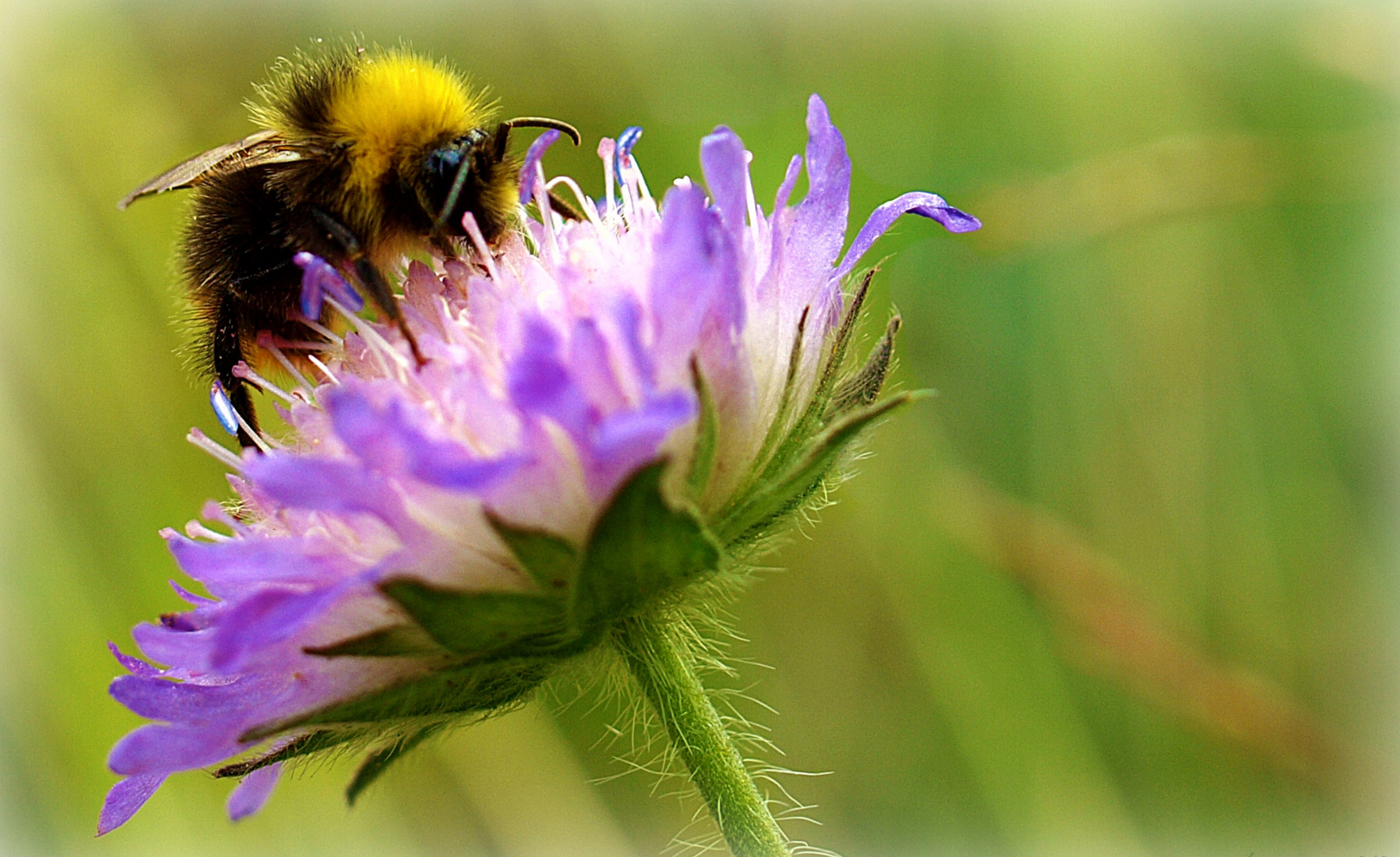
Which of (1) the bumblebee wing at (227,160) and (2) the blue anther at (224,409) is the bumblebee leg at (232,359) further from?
(1) the bumblebee wing at (227,160)

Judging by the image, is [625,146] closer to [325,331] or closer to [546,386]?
[325,331]

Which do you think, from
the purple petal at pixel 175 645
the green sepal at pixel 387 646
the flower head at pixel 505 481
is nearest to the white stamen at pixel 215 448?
the flower head at pixel 505 481

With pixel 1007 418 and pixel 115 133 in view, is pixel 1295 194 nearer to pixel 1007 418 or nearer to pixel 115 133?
pixel 1007 418

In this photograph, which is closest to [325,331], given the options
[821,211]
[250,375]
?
[250,375]

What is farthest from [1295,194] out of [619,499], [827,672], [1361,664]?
[619,499]

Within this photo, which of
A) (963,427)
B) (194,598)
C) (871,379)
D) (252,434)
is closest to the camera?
(871,379)

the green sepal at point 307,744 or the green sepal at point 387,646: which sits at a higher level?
the green sepal at point 387,646
